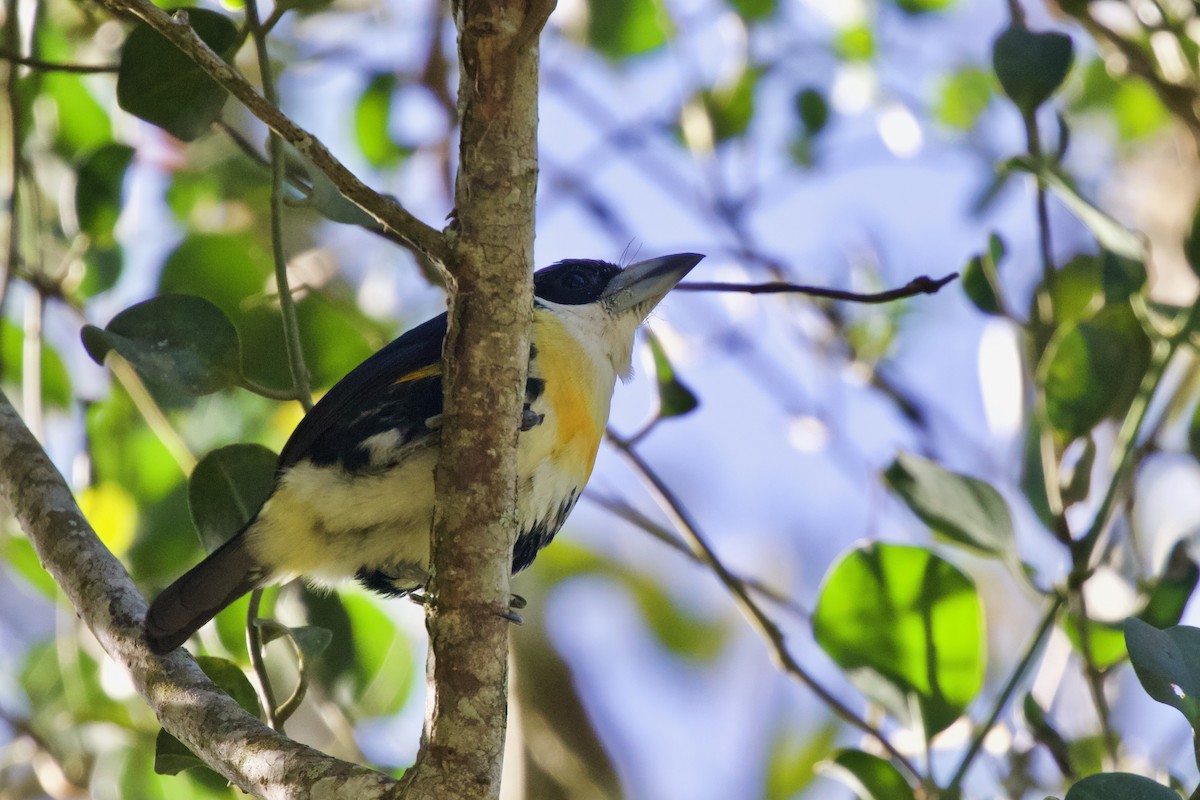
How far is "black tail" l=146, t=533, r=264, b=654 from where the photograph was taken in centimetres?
206

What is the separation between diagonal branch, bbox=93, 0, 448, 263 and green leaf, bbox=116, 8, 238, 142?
2.34 feet

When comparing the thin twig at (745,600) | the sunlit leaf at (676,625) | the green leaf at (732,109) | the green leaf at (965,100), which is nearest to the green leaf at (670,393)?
the thin twig at (745,600)

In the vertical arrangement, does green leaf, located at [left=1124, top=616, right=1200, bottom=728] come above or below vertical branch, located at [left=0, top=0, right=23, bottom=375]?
below

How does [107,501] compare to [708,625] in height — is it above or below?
below

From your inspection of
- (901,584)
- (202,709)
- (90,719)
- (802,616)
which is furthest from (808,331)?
(202,709)

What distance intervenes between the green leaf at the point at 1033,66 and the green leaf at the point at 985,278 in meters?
0.28

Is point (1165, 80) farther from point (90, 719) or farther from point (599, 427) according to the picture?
point (90, 719)

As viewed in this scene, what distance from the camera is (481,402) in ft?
5.60

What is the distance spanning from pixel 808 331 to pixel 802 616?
4.69 ft

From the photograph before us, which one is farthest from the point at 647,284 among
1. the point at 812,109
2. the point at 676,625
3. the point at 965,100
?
the point at 676,625

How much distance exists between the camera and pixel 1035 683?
3062 mm

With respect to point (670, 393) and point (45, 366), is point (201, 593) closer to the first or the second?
point (670, 393)

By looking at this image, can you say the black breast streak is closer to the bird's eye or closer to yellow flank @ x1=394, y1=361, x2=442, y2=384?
yellow flank @ x1=394, y1=361, x2=442, y2=384

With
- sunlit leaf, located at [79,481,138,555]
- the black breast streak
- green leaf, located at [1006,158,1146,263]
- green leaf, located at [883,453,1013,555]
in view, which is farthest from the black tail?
green leaf, located at [1006,158,1146,263]
